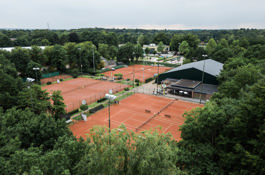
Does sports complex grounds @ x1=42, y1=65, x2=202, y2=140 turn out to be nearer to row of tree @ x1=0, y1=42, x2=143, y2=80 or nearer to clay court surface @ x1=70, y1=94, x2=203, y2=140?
clay court surface @ x1=70, y1=94, x2=203, y2=140

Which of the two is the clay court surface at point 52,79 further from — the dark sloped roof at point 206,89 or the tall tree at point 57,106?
the dark sloped roof at point 206,89

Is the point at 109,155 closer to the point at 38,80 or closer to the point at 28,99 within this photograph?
the point at 28,99

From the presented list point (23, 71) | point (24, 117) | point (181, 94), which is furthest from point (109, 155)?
point (23, 71)

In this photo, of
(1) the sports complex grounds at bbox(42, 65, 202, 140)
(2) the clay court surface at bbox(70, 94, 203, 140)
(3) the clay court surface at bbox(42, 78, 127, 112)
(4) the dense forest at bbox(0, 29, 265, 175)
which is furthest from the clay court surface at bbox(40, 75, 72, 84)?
(4) the dense forest at bbox(0, 29, 265, 175)

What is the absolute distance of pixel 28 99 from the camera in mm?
24844

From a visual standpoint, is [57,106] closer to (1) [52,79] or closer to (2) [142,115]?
(2) [142,115]

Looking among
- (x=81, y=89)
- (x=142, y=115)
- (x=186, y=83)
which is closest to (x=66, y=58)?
(x=81, y=89)

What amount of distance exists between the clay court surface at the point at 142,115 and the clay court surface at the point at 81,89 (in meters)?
6.58

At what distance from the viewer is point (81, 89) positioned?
1841 inches

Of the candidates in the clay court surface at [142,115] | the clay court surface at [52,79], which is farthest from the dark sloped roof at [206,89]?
the clay court surface at [52,79]

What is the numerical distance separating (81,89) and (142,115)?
2152 centimetres

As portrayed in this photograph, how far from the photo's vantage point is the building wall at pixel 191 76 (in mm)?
43594

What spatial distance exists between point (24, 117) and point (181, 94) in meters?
33.1

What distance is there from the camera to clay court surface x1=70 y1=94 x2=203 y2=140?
2759 cm
